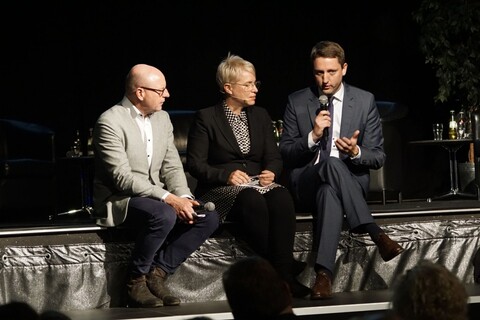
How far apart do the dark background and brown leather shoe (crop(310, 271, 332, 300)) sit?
429 centimetres

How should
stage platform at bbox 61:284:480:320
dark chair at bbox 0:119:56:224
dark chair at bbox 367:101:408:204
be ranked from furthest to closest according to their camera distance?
dark chair at bbox 0:119:56:224 < dark chair at bbox 367:101:408:204 < stage platform at bbox 61:284:480:320

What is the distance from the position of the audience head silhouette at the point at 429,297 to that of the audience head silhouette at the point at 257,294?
1.03ft

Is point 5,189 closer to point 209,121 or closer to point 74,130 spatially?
point 74,130

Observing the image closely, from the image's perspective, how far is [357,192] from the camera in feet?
16.1

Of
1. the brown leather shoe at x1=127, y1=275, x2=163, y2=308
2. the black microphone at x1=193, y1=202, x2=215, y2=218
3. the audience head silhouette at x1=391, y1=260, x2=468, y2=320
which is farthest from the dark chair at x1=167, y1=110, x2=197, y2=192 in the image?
the audience head silhouette at x1=391, y1=260, x2=468, y2=320

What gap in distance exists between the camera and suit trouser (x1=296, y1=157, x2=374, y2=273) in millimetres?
4836

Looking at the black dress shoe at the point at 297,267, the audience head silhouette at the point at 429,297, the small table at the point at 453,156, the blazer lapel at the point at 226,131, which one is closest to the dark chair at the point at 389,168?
the small table at the point at 453,156

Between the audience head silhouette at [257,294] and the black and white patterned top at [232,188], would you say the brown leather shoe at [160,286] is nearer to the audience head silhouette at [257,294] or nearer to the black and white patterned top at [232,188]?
the black and white patterned top at [232,188]

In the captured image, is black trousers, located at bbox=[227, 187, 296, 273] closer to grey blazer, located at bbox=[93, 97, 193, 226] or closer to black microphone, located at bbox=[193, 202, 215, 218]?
black microphone, located at bbox=[193, 202, 215, 218]

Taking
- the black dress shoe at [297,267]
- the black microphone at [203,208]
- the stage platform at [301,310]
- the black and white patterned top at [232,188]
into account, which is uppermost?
the black and white patterned top at [232,188]

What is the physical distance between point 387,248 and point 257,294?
7.78ft

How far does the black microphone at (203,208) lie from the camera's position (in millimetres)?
4652

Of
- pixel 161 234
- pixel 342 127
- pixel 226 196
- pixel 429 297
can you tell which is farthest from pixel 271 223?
pixel 429 297

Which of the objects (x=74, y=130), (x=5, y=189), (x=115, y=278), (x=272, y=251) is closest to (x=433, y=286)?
(x=272, y=251)
